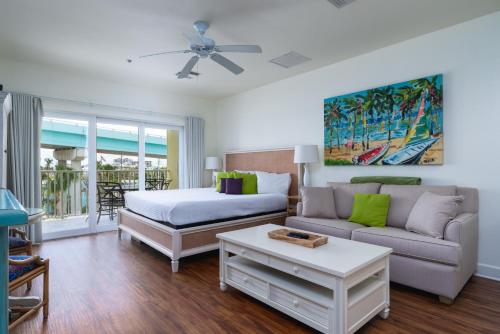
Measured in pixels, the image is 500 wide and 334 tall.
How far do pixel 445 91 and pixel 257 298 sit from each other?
9.72 ft

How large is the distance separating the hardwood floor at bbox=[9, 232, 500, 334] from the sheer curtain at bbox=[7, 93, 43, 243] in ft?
4.53

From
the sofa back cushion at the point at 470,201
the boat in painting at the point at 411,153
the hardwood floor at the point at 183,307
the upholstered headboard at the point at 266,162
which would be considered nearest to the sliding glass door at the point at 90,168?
the upholstered headboard at the point at 266,162

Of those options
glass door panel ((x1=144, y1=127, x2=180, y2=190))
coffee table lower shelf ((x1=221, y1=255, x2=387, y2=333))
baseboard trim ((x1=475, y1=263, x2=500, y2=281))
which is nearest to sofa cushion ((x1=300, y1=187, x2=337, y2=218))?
coffee table lower shelf ((x1=221, y1=255, x2=387, y2=333))

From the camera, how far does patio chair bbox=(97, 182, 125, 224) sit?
4.97 m

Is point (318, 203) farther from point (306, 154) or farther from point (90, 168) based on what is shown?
point (90, 168)

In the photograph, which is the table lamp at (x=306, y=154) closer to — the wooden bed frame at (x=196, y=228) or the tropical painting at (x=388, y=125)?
the tropical painting at (x=388, y=125)

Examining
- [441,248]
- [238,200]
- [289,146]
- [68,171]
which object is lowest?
[441,248]

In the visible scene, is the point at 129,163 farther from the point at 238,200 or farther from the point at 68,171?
the point at 238,200

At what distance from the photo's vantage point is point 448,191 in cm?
283

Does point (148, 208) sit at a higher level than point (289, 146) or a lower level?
lower

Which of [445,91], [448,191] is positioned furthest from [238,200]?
[445,91]

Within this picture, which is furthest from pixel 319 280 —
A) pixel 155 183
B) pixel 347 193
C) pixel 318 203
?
pixel 155 183

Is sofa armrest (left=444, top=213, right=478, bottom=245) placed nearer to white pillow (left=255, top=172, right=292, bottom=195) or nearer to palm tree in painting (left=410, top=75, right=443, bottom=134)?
palm tree in painting (left=410, top=75, right=443, bottom=134)

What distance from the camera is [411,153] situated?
331 cm
